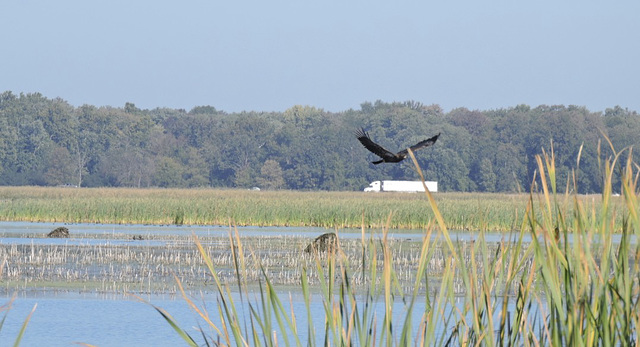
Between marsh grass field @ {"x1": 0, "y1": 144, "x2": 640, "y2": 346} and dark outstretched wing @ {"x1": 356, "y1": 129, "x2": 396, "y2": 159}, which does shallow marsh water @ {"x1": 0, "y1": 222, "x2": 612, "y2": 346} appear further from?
dark outstretched wing @ {"x1": 356, "y1": 129, "x2": 396, "y2": 159}

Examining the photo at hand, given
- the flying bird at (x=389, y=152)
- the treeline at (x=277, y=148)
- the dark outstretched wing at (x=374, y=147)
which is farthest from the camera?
the treeline at (x=277, y=148)

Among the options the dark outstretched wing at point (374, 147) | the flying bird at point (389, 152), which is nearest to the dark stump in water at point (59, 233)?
the dark outstretched wing at point (374, 147)

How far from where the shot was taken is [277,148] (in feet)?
323

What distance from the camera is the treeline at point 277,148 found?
3573 inches

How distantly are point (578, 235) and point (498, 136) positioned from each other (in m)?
95.7

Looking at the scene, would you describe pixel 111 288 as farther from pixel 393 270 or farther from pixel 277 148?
pixel 277 148

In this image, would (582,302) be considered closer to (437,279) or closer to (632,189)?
(632,189)

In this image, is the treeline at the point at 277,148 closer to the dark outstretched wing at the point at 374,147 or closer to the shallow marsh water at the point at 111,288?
the shallow marsh water at the point at 111,288

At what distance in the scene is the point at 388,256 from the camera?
401cm

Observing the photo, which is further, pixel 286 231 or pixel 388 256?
pixel 286 231

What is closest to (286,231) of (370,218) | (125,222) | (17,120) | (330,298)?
(370,218)

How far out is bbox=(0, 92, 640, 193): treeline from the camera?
90750mm

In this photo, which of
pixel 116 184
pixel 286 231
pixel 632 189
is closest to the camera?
pixel 632 189

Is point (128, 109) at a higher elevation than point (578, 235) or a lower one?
higher
